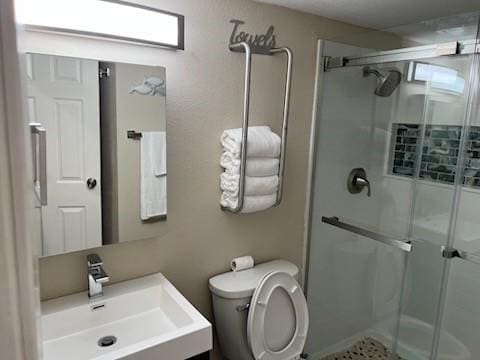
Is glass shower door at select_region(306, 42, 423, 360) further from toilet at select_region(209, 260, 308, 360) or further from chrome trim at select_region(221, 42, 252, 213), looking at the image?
chrome trim at select_region(221, 42, 252, 213)

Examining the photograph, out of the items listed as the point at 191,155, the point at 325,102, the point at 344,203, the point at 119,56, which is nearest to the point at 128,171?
the point at 191,155

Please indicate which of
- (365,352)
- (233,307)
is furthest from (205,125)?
(365,352)

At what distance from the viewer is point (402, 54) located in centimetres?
185

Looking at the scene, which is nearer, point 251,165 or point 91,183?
point 91,183

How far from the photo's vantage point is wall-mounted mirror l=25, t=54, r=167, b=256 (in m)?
1.30

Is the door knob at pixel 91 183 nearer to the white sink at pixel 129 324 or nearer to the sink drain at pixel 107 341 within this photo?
the white sink at pixel 129 324

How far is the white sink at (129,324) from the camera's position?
48.1 inches

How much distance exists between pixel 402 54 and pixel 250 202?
111 centimetres

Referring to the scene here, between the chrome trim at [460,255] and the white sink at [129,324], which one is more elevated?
the chrome trim at [460,255]

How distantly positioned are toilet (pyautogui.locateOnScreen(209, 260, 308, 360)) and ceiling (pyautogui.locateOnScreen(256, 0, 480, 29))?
4.49 ft

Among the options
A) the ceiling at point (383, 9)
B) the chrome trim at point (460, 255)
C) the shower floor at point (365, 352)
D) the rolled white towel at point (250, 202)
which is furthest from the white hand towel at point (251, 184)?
the shower floor at point (365, 352)

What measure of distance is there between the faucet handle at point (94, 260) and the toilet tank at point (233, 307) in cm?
57

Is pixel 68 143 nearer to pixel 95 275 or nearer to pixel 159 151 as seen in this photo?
pixel 159 151

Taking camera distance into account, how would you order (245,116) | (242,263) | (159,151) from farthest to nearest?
(242,263) < (245,116) < (159,151)
